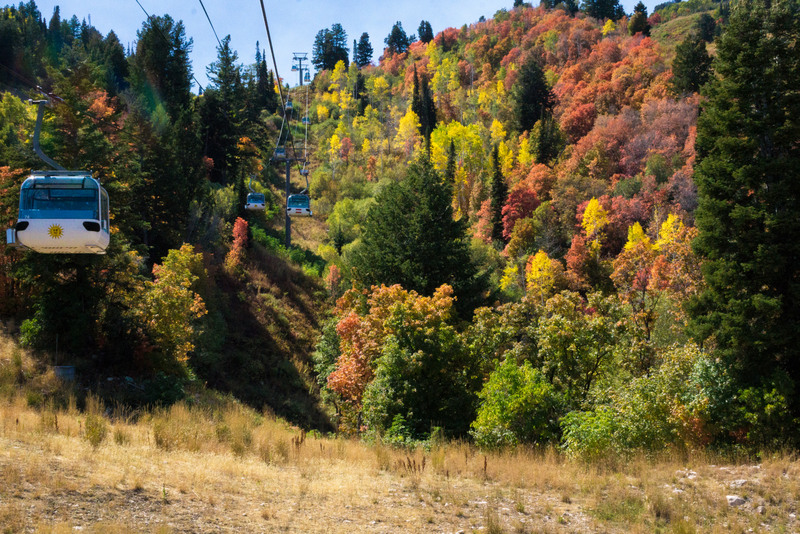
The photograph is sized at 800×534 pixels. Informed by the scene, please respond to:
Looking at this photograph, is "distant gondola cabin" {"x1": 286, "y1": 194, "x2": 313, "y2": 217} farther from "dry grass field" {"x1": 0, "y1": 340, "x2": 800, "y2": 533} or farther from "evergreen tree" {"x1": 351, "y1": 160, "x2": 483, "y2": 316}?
"dry grass field" {"x1": 0, "y1": 340, "x2": 800, "y2": 533}

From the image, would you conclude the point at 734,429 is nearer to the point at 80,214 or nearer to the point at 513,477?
the point at 513,477

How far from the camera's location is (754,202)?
17844mm

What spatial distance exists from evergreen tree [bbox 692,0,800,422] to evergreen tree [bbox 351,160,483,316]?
614 inches

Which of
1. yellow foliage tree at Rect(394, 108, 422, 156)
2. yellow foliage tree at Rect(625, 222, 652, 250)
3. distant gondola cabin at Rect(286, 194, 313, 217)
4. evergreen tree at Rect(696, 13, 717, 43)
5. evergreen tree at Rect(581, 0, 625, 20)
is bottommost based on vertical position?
yellow foliage tree at Rect(625, 222, 652, 250)

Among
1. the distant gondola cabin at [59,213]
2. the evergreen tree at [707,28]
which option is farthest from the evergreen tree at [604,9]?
the distant gondola cabin at [59,213]

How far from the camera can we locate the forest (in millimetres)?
17141

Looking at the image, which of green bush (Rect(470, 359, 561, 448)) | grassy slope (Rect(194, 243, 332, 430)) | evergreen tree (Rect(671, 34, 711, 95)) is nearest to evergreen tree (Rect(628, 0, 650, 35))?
evergreen tree (Rect(671, 34, 711, 95))

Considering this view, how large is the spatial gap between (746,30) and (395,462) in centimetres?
1597

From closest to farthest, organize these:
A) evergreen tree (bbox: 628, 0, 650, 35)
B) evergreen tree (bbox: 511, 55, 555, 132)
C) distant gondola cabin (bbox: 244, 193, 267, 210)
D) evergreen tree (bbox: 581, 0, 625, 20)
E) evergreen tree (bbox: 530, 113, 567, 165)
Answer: distant gondola cabin (bbox: 244, 193, 267, 210) → evergreen tree (bbox: 530, 113, 567, 165) → evergreen tree (bbox: 511, 55, 555, 132) → evergreen tree (bbox: 628, 0, 650, 35) → evergreen tree (bbox: 581, 0, 625, 20)

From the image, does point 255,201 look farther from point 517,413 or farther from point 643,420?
point 643,420

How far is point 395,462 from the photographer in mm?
14766

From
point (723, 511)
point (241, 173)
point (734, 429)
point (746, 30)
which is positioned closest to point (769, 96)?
point (746, 30)

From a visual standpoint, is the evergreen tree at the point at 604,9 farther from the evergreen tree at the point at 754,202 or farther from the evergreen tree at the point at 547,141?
the evergreen tree at the point at 754,202

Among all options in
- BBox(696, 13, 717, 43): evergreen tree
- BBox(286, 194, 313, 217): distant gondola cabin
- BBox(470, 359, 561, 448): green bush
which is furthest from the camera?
BBox(696, 13, 717, 43): evergreen tree
